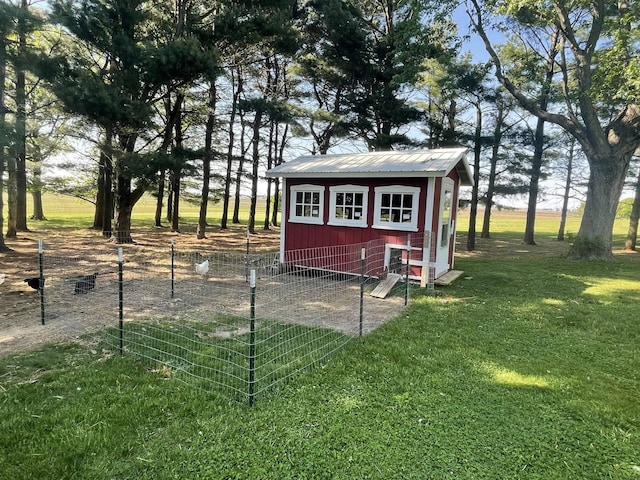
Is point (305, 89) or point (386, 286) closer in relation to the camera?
point (386, 286)

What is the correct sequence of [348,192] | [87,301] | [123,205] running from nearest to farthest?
[87,301]
[348,192]
[123,205]

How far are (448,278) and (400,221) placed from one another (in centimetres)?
185

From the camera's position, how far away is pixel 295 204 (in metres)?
8.97

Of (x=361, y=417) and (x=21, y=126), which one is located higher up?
(x=21, y=126)

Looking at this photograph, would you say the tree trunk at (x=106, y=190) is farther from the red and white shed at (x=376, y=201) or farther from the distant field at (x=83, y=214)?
the red and white shed at (x=376, y=201)

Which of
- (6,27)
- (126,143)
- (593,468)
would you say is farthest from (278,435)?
(126,143)

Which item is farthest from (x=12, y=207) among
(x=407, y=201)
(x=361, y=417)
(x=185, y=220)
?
(x=361, y=417)

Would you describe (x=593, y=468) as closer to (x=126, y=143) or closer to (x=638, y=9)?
(x=638, y=9)

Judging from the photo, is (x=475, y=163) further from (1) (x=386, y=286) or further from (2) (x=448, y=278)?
(1) (x=386, y=286)

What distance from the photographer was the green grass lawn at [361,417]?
2195 millimetres

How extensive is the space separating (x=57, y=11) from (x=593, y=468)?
12.7m

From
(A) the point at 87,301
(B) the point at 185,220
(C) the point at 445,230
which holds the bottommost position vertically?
(A) the point at 87,301

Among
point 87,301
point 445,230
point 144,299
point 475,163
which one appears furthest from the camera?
point 475,163

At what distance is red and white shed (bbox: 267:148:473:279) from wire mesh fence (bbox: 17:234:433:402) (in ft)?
0.91
